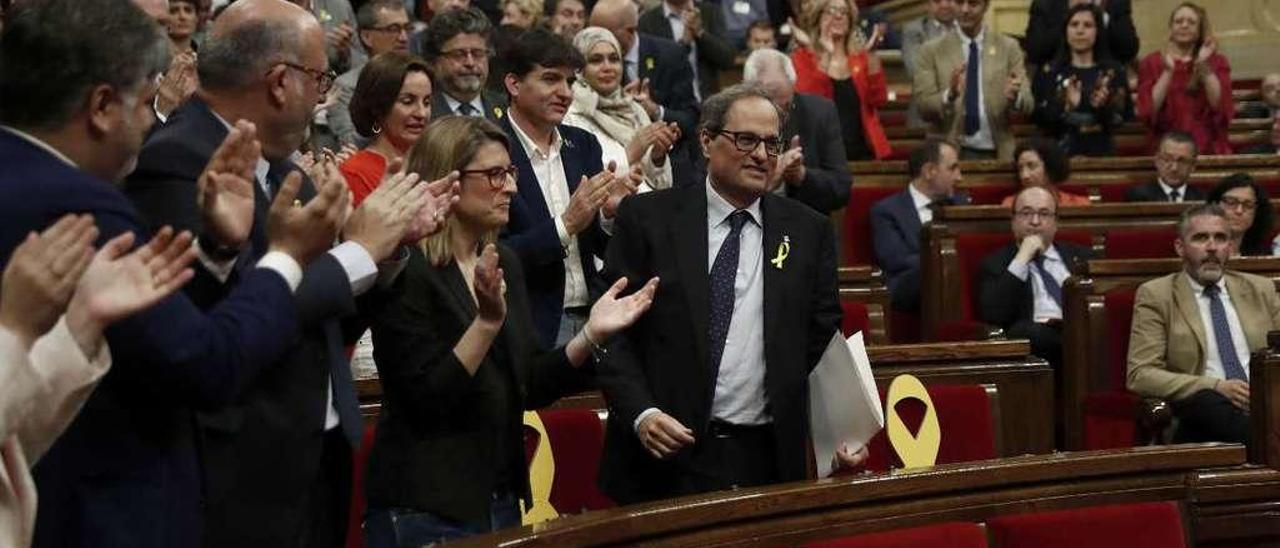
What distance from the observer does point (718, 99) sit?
373cm

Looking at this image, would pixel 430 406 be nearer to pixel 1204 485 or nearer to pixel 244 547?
pixel 244 547

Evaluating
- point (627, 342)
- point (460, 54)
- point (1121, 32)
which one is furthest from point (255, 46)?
point (1121, 32)

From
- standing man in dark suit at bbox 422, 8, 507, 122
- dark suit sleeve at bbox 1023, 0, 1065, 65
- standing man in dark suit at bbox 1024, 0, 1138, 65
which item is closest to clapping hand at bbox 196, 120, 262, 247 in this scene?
standing man in dark suit at bbox 422, 8, 507, 122

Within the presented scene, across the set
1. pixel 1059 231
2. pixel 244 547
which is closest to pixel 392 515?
pixel 244 547

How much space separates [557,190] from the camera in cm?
475

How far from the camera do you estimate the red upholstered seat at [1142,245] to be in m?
6.93

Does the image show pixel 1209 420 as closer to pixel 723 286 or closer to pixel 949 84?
pixel 723 286

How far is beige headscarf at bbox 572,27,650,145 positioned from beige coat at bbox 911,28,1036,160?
305 centimetres

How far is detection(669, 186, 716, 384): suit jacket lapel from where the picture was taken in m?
3.53

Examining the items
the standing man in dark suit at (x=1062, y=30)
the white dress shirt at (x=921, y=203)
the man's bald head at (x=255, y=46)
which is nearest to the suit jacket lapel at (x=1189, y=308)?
the white dress shirt at (x=921, y=203)

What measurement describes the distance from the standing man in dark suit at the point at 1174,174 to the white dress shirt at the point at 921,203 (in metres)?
0.95

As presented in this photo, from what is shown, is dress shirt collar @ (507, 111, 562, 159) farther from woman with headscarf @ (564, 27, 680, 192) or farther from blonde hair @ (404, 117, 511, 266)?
blonde hair @ (404, 117, 511, 266)

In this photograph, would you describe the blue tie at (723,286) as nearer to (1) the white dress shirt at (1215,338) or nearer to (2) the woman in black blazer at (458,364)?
(2) the woman in black blazer at (458,364)

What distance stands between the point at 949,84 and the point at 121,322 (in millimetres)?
6612
